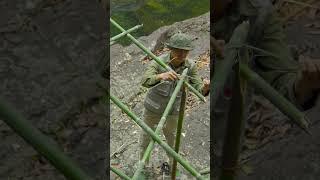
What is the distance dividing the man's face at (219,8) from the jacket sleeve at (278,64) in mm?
82

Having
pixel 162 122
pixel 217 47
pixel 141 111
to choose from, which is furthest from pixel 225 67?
pixel 141 111

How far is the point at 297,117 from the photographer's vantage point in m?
0.39

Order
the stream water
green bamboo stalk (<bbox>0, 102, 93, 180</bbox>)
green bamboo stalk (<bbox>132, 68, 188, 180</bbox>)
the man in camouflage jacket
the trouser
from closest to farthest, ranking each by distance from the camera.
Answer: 1. green bamboo stalk (<bbox>0, 102, 93, 180</bbox>)
2. the stream water
3. green bamboo stalk (<bbox>132, 68, 188, 180</bbox>)
4. the man in camouflage jacket
5. the trouser

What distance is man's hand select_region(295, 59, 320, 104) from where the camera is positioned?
0.49 m

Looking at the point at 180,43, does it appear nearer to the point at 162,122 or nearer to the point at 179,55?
the point at 179,55

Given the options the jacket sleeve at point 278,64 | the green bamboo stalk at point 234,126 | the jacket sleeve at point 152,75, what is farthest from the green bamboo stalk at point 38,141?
the jacket sleeve at point 152,75

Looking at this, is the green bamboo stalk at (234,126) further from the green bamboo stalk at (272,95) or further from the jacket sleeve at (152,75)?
the jacket sleeve at (152,75)

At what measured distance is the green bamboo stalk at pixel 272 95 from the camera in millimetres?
372

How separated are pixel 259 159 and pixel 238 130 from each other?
30 cm

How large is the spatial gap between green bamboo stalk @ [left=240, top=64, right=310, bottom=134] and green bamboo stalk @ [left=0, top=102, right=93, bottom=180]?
136 mm

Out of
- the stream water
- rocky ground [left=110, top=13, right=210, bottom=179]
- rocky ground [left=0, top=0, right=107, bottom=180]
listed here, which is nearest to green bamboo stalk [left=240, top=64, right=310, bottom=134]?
rocky ground [left=0, top=0, right=107, bottom=180]

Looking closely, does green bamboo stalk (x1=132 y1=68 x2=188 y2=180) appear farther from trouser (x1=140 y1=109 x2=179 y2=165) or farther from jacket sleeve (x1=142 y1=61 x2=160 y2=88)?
trouser (x1=140 y1=109 x2=179 y2=165)

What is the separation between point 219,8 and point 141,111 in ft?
9.11

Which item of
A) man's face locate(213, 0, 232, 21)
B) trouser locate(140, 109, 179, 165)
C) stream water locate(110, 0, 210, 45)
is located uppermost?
man's face locate(213, 0, 232, 21)
